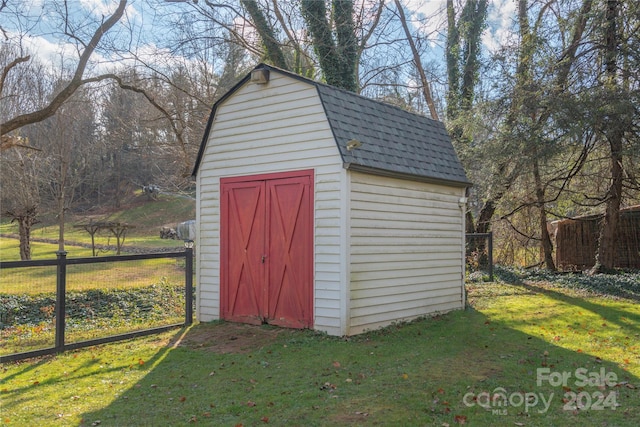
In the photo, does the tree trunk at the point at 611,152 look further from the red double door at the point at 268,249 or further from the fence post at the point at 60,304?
the fence post at the point at 60,304

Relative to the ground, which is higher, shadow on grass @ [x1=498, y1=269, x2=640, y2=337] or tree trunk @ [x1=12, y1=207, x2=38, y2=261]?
tree trunk @ [x1=12, y1=207, x2=38, y2=261]

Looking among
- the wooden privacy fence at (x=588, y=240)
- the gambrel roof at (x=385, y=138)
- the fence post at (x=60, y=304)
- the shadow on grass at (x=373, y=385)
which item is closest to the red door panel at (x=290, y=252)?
the shadow on grass at (x=373, y=385)

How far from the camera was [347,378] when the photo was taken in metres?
4.84

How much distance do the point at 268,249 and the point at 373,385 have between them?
10.3 feet

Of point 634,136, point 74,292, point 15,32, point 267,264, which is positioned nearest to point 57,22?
point 15,32

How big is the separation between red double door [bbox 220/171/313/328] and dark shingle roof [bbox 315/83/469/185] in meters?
0.76

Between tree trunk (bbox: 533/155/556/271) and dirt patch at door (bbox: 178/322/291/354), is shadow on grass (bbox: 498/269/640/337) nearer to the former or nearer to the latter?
tree trunk (bbox: 533/155/556/271)

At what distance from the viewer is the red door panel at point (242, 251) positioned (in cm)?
738

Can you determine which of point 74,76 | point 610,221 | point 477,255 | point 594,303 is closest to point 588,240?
point 610,221

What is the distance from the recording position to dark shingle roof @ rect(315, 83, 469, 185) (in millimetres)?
6820

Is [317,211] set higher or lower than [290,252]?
higher

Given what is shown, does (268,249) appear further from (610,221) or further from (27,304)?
(610,221)

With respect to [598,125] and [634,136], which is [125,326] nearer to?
[598,125]

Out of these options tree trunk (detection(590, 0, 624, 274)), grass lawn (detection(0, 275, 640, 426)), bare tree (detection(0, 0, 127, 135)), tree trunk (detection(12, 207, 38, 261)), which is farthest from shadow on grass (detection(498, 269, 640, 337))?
tree trunk (detection(12, 207, 38, 261))
